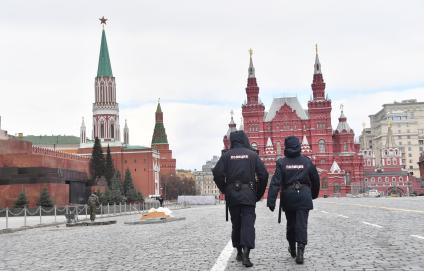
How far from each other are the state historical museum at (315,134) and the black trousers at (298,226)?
4319 inches

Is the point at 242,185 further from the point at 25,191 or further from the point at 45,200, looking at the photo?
the point at 25,191

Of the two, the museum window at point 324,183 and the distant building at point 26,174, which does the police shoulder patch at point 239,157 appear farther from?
the museum window at point 324,183

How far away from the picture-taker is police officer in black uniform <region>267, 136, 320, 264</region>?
331 inches

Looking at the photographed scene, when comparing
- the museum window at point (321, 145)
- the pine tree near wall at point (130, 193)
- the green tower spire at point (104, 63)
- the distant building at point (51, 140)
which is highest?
the green tower spire at point (104, 63)

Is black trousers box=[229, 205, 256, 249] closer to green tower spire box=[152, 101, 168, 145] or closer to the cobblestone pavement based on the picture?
the cobblestone pavement

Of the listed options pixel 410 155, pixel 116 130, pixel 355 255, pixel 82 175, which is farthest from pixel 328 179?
pixel 355 255

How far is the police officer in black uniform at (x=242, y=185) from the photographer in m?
8.16

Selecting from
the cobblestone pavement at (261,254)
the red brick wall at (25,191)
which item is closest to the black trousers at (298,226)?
the cobblestone pavement at (261,254)

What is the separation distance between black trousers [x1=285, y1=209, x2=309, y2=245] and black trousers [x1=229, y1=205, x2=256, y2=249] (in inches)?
24.0

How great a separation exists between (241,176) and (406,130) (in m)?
181

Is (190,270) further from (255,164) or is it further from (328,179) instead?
(328,179)

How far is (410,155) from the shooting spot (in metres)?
179

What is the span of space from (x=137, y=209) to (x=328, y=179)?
6625 centimetres

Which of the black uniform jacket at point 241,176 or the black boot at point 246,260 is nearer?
the black boot at point 246,260
